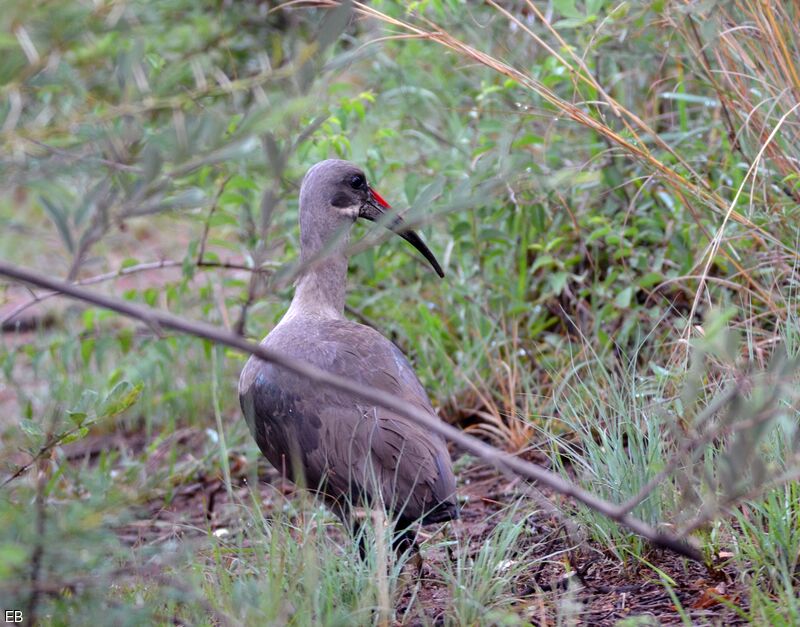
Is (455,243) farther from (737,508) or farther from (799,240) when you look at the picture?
(737,508)

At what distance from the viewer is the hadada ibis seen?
2877mm

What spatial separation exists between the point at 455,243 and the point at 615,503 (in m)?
1.62

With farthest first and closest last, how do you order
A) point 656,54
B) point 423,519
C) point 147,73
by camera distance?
1. point 656,54
2. point 147,73
3. point 423,519

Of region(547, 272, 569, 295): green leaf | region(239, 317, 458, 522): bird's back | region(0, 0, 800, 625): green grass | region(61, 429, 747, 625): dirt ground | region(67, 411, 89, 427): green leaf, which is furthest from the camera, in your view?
region(547, 272, 569, 295): green leaf

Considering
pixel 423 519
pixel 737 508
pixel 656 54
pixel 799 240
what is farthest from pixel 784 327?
pixel 656 54

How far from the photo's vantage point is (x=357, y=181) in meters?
3.62

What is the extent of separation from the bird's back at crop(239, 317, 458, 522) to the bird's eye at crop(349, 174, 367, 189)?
54cm

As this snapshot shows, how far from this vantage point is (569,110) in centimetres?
313

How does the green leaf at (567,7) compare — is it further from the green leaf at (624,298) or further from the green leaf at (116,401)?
the green leaf at (116,401)

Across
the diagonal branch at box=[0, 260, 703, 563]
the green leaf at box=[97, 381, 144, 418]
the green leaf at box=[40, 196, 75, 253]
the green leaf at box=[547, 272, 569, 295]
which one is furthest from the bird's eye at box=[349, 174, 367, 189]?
the diagonal branch at box=[0, 260, 703, 563]

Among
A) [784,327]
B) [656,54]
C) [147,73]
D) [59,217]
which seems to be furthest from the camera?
[656,54]

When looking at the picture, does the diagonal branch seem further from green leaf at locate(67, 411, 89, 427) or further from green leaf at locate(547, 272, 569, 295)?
green leaf at locate(547, 272, 569, 295)

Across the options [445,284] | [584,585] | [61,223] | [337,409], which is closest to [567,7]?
[445,284]

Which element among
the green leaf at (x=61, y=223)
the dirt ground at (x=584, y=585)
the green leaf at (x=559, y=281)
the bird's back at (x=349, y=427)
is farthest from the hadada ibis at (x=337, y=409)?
the green leaf at (x=61, y=223)
